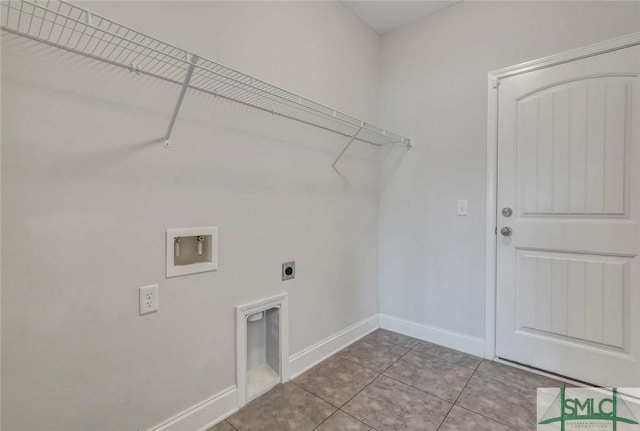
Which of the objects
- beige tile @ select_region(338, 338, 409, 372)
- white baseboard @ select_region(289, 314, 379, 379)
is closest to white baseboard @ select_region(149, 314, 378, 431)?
white baseboard @ select_region(289, 314, 379, 379)

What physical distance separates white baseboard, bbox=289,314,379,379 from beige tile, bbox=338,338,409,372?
57 millimetres

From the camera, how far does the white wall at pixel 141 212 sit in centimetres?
97

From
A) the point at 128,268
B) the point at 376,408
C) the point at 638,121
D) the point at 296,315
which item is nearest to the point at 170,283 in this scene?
the point at 128,268

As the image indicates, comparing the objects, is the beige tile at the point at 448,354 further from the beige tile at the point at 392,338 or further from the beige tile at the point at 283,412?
the beige tile at the point at 283,412

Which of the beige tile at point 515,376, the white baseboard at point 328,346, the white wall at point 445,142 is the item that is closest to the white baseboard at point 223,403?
the white baseboard at point 328,346

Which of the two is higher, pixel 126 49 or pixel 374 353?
pixel 126 49

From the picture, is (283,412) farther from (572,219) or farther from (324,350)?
(572,219)

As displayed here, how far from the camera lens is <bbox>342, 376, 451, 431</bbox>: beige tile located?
144 cm

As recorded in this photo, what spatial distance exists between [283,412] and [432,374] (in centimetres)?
99

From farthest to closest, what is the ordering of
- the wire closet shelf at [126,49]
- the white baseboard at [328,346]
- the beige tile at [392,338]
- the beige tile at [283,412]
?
the beige tile at [392,338] < the white baseboard at [328,346] < the beige tile at [283,412] < the wire closet shelf at [126,49]

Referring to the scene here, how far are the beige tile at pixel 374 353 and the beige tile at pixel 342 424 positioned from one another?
513mm

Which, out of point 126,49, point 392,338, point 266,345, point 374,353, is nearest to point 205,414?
point 266,345

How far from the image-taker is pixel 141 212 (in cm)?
121

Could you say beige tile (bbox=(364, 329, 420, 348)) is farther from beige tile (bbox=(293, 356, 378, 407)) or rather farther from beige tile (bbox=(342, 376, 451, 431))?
beige tile (bbox=(342, 376, 451, 431))
